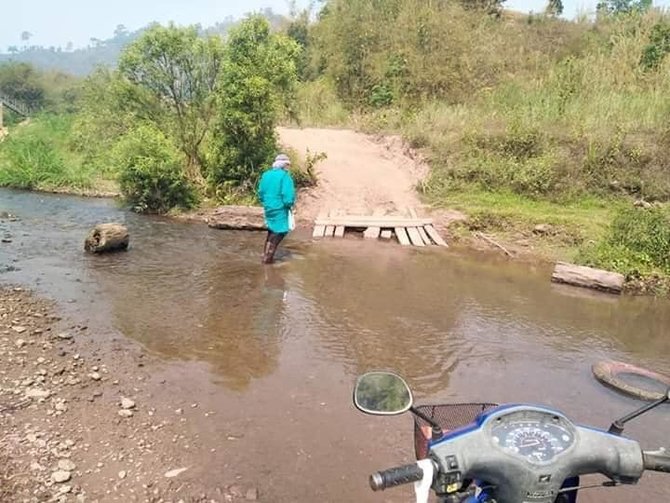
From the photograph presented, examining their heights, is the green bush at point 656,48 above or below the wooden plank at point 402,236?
above

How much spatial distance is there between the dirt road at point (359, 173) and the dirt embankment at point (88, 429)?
315 inches

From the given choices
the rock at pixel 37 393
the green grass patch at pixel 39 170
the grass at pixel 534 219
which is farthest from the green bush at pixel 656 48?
the rock at pixel 37 393

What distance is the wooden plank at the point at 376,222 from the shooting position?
12133mm

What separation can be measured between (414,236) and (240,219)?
11.7 ft

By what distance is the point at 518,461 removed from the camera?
67.6 inches

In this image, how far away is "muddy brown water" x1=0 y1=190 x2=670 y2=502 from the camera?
453 centimetres

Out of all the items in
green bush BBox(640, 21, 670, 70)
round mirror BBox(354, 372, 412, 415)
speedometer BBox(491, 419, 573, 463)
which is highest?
green bush BBox(640, 21, 670, 70)

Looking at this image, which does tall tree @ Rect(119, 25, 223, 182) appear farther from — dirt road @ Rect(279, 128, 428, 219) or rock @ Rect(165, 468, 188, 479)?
rock @ Rect(165, 468, 188, 479)

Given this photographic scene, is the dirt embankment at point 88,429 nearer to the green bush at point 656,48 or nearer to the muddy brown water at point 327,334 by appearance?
the muddy brown water at point 327,334

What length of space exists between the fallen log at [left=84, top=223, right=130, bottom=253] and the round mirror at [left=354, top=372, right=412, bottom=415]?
8.30m

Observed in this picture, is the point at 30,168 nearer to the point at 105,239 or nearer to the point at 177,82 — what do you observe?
the point at 177,82

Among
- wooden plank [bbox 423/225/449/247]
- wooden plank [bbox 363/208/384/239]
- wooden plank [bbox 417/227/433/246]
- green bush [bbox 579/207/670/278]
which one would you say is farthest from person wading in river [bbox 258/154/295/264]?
green bush [bbox 579/207/670/278]

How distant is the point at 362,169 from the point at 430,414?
42.7ft

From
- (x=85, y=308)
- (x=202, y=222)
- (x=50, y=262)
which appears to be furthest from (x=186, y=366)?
(x=202, y=222)
